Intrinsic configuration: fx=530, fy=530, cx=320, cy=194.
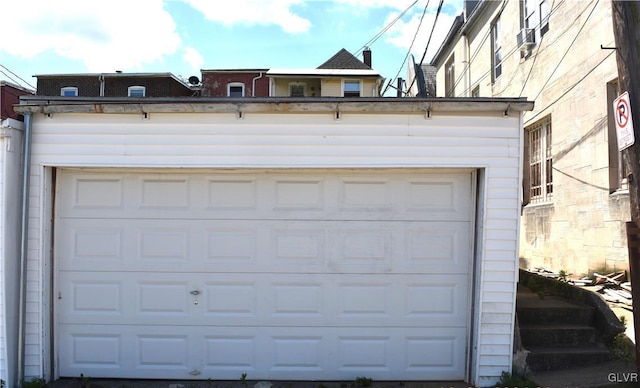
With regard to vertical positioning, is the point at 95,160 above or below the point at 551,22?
below

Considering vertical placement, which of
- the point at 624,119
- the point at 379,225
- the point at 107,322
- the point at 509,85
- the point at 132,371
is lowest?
the point at 132,371

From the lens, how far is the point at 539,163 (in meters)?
11.2

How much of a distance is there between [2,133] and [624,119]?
6.13m

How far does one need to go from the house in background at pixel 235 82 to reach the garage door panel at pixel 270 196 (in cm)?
2364

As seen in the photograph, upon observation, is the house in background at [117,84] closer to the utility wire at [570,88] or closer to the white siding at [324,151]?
the utility wire at [570,88]

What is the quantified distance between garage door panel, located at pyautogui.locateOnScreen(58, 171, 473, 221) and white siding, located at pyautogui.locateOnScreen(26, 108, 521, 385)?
0.26 meters

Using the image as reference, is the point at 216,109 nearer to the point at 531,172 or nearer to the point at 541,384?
the point at 541,384

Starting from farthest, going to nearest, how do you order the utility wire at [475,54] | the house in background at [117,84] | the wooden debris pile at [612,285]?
the house in background at [117,84]
the utility wire at [475,54]
the wooden debris pile at [612,285]

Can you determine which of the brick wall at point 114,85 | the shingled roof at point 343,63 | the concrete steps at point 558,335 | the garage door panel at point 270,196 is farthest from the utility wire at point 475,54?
the brick wall at point 114,85

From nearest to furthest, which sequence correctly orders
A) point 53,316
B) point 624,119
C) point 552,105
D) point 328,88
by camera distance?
point 624,119, point 53,316, point 552,105, point 328,88

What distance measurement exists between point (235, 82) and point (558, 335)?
85.2 ft

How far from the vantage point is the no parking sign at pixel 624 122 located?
16.0ft

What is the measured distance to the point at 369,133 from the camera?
5.62m

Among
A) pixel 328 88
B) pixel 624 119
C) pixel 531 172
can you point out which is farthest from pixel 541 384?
pixel 328 88
